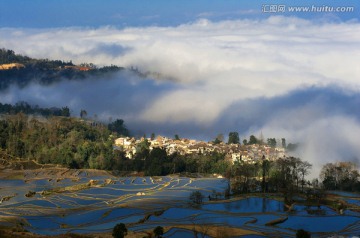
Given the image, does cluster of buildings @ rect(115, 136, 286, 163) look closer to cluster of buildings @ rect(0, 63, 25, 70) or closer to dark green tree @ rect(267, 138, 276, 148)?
dark green tree @ rect(267, 138, 276, 148)

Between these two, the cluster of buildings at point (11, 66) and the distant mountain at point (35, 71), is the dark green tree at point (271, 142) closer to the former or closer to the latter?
the distant mountain at point (35, 71)

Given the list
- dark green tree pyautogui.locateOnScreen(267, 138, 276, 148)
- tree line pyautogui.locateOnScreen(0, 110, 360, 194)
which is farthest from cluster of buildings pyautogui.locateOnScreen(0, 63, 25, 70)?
dark green tree pyautogui.locateOnScreen(267, 138, 276, 148)

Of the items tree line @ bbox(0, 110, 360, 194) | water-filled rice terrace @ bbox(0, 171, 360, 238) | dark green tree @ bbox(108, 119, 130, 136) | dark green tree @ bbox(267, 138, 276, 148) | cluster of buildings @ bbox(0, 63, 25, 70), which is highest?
cluster of buildings @ bbox(0, 63, 25, 70)

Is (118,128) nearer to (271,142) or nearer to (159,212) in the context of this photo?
(271,142)

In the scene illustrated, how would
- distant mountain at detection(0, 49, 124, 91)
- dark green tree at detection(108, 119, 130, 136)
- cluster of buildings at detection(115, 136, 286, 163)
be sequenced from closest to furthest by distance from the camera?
cluster of buildings at detection(115, 136, 286, 163), dark green tree at detection(108, 119, 130, 136), distant mountain at detection(0, 49, 124, 91)

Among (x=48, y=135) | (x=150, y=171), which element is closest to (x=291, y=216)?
(x=150, y=171)
